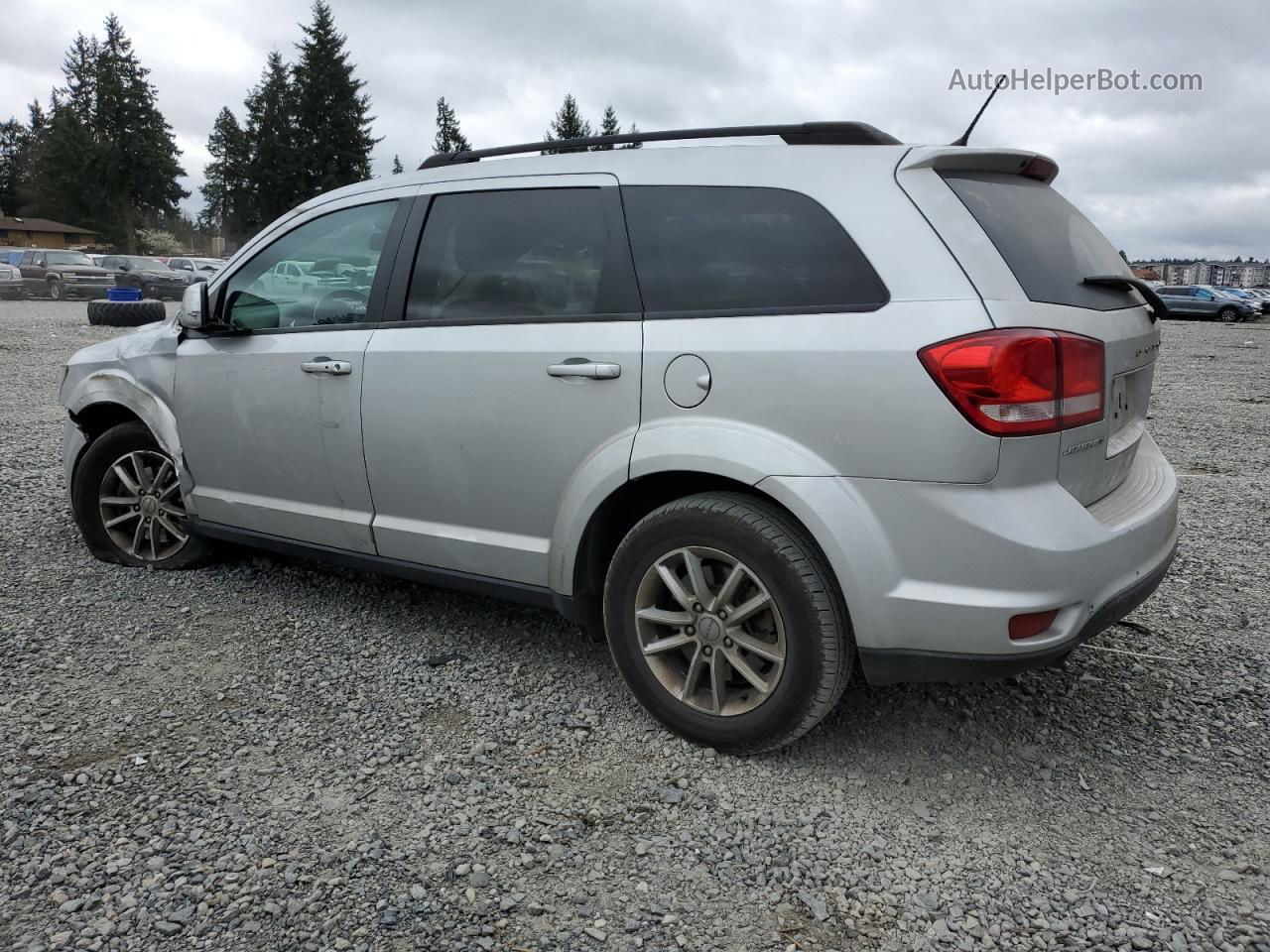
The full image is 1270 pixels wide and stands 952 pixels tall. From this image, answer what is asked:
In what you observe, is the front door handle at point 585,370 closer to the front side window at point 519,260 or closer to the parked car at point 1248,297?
the front side window at point 519,260

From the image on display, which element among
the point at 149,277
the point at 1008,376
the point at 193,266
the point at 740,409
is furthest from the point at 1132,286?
the point at 193,266

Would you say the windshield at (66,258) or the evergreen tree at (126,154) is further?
the evergreen tree at (126,154)

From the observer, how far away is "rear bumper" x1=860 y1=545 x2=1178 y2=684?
8.79ft

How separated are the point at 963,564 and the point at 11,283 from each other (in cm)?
3421

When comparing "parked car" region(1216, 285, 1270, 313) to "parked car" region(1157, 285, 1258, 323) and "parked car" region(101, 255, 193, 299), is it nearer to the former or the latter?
"parked car" region(1157, 285, 1258, 323)

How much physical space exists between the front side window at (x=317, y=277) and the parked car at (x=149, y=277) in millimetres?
28858

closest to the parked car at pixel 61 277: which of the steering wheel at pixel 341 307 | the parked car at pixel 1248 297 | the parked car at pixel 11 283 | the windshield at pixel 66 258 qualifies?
the windshield at pixel 66 258

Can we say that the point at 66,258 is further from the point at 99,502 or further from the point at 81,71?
the point at 81,71

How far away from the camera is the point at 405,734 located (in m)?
3.26

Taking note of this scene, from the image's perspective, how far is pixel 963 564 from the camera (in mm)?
2623

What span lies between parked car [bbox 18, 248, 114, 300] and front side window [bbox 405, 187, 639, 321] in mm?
31278

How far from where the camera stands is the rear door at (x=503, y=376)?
3.18 metres

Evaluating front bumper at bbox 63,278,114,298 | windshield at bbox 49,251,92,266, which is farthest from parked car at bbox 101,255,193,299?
windshield at bbox 49,251,92,266

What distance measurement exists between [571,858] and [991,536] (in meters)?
1.37
